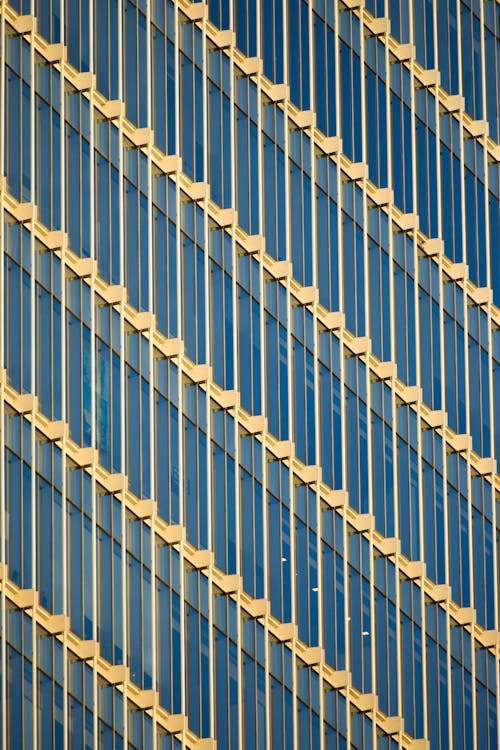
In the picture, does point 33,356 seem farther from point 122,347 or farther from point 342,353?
point 342,353

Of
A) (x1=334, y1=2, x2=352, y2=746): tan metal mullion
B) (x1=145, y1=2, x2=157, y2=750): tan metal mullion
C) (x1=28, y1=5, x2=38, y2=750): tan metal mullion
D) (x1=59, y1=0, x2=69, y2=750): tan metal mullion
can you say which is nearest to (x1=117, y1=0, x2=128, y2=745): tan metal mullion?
(x1=145, y1=2, x2=157, y2=750): tan metal mullion

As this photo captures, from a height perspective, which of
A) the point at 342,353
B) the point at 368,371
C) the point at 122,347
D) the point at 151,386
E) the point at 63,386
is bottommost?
the point at 63,386

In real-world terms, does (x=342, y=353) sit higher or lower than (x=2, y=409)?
higher

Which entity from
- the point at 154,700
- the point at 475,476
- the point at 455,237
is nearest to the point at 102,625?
the point at 154,700

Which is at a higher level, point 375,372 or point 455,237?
point 455,237

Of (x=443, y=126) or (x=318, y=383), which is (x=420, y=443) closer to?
(x=318, y=383)

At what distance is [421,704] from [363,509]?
6.51 m

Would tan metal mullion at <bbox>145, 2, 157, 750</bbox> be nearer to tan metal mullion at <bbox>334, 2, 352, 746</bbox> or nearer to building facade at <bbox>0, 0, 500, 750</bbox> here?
building facade at <bbox>0, 0, 500, 750</bbox>

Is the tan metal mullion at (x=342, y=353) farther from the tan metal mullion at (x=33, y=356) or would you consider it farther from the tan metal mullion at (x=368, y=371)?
the tan metal mullion at (x=33, y=356)

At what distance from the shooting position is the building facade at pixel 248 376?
6206cm

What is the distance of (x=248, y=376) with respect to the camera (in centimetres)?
6425

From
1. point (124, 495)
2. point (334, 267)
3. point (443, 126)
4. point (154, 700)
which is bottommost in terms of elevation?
point (154, 700)

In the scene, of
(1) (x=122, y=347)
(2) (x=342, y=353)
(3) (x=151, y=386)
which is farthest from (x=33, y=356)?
(2) (x=342, y=353)

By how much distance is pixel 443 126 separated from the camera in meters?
67.4
